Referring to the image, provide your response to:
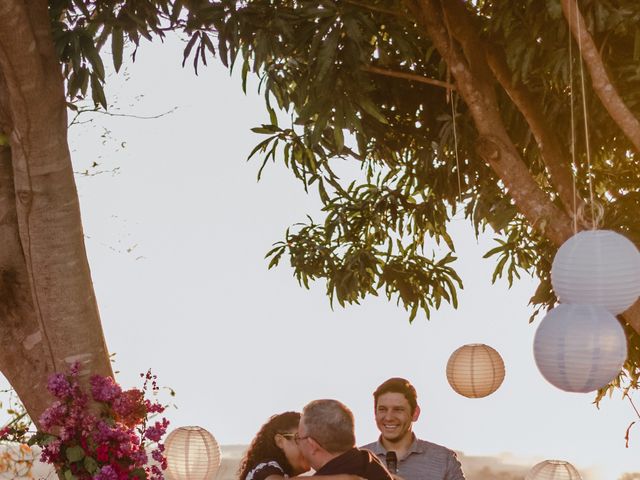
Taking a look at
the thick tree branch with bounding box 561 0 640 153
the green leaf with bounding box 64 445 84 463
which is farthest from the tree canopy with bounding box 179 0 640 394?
the green leaf with bounding box 64 445 84 463

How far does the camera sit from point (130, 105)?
7.56 m

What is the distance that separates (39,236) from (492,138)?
2.70 metres

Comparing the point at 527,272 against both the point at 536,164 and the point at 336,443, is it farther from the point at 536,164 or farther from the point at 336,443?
the point at 336,443

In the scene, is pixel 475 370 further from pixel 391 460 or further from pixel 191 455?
pixel 391 460

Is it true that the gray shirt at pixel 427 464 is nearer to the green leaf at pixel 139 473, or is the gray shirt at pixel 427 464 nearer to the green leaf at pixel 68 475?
the green leaf at pixel 139 473

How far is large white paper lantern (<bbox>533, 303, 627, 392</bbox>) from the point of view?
393cm

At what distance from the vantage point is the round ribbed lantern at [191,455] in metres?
7.47

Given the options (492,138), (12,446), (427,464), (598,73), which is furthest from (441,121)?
(12,446)

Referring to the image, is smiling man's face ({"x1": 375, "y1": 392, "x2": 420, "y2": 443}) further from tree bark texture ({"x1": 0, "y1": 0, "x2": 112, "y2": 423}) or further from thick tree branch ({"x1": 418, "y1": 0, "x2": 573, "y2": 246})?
tree bark texture ({"x1": 0, "y1": 0, "x2": 112, "y2": 423})


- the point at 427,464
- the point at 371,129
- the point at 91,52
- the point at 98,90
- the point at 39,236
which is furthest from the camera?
the point at 371,129

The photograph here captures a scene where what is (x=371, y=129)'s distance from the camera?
6824mm

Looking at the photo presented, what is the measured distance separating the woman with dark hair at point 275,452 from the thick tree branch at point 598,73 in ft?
7.51

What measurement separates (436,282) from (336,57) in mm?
3330

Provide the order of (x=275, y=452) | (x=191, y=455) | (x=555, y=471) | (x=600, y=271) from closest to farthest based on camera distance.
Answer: (x=600, y=271) → (x=275, y=452) → (x=191, y=455) → (x=555, y=471)
